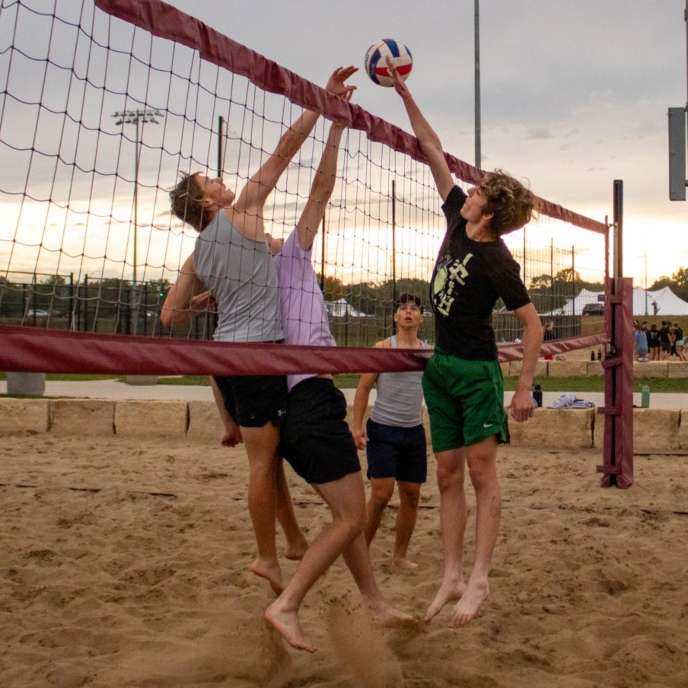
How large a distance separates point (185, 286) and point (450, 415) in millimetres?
1213

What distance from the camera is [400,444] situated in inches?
194

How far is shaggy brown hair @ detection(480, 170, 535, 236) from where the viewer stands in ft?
12.1

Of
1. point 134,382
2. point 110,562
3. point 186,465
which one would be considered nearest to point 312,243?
point 110,562

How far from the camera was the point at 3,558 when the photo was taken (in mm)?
5160

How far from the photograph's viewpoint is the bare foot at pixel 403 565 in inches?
197

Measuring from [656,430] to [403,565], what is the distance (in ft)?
15.5

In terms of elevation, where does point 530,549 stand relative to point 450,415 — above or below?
below

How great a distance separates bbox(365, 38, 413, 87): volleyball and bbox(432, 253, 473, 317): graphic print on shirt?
4.21 feet

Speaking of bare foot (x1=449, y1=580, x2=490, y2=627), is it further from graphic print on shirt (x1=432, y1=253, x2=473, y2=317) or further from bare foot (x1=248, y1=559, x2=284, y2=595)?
graphic print on shirt (x1=432, y1=253, x2=473, y2=317)

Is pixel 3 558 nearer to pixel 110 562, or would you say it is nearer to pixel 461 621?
pixel 110 562

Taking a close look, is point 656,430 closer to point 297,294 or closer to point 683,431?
point 683,431

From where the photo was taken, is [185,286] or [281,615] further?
[185,286]

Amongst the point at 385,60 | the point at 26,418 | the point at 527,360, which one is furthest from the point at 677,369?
the point at 527,360

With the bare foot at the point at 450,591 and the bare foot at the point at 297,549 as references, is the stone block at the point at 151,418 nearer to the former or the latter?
the bare foot at the point at 297,549
